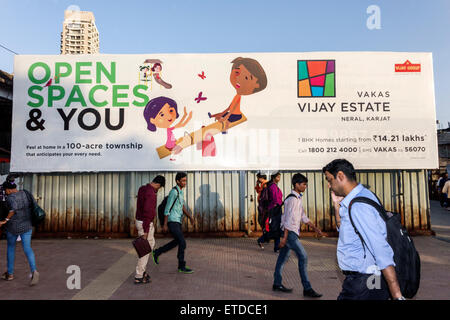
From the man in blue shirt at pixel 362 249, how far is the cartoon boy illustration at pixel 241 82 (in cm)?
754

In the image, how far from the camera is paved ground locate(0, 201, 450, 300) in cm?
574

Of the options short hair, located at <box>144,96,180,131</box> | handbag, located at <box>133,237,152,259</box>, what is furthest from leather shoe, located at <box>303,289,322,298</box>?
short hair, located at <box>144,96,180,131</box>

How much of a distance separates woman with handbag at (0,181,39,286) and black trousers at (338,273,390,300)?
18.1 feet

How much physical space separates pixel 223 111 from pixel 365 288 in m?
8.20

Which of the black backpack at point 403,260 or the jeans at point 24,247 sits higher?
the black backpack at point 403,260

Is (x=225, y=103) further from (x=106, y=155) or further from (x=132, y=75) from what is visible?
(x=106, y=155)

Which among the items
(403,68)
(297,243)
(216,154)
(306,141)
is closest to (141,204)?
(297,243)

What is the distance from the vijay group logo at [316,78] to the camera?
10.6m

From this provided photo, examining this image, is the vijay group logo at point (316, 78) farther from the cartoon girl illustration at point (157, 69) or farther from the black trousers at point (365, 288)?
the black trousers at point (365, 288)

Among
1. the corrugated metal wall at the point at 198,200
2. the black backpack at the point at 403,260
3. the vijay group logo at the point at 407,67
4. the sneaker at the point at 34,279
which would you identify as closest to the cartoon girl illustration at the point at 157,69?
the corrugated metal wall at the point at 198,200

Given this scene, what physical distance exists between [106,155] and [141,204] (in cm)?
463

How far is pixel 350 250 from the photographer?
112 inches

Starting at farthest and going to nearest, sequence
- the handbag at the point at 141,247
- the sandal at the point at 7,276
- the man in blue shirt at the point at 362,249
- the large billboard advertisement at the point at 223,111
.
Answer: the large billboard advertisement at the point at 223,111 < the sandal at the point at 7,276 < the handbag at the point at 141,247 < the man in blue shirt at the point at 362,249

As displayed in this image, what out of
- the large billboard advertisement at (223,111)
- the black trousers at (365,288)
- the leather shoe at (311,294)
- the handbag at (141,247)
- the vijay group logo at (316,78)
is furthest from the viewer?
the vijay group logo at (316,78)
